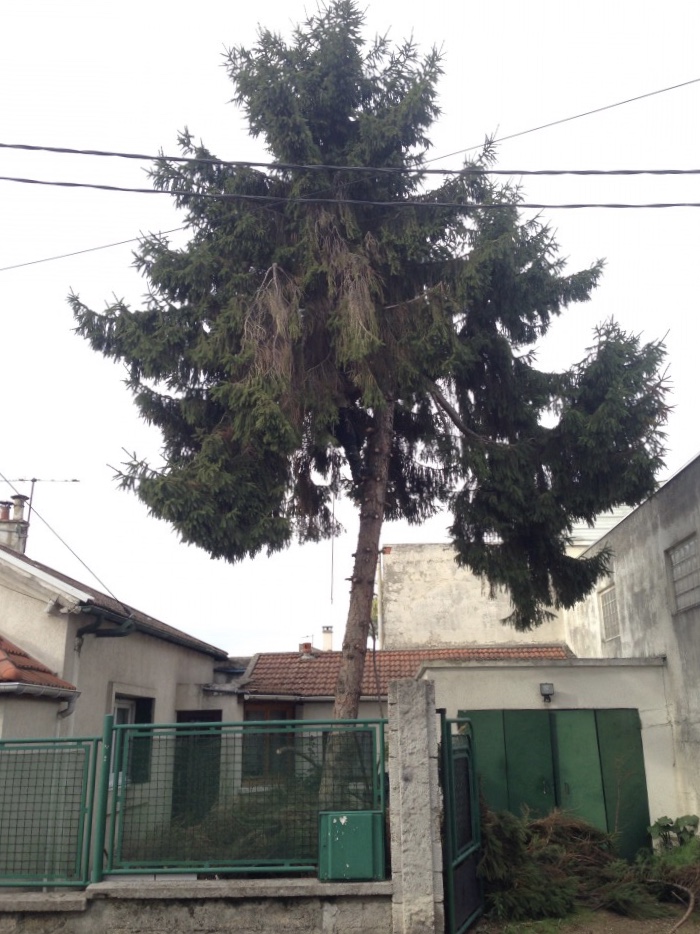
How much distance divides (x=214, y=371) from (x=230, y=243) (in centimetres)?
179

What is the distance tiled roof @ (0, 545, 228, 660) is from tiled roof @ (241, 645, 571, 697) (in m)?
1.40

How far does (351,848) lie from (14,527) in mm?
10261

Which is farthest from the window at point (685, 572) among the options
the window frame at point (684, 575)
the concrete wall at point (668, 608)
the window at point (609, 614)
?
the window at point (609, 614)

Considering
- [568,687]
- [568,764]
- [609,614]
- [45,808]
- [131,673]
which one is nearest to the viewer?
[45,808]

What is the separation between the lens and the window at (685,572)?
39.2 ft

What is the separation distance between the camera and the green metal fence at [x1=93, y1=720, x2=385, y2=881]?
25.9ft

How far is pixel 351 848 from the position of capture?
303 inches

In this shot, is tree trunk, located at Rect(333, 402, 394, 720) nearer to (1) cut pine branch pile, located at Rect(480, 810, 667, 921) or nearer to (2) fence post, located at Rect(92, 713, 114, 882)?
(1) cut pine branch pile, located at Rect(480, 810, 667, 921)

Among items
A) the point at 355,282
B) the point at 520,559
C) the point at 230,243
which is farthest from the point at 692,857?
the point at 230,243

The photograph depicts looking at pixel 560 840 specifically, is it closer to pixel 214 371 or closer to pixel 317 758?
pixel 317 758

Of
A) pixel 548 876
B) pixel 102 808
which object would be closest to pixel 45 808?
pixel 102 808

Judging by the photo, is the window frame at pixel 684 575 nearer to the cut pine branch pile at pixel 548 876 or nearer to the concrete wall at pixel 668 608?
the concrete wall at pixel 668 608

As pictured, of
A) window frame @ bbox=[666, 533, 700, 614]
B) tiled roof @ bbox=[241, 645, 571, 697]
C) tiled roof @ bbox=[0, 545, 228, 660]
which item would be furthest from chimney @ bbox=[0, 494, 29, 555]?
window frame @ bbox=[666, 533, 700, 614]

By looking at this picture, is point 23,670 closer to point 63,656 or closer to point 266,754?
point 63,656
